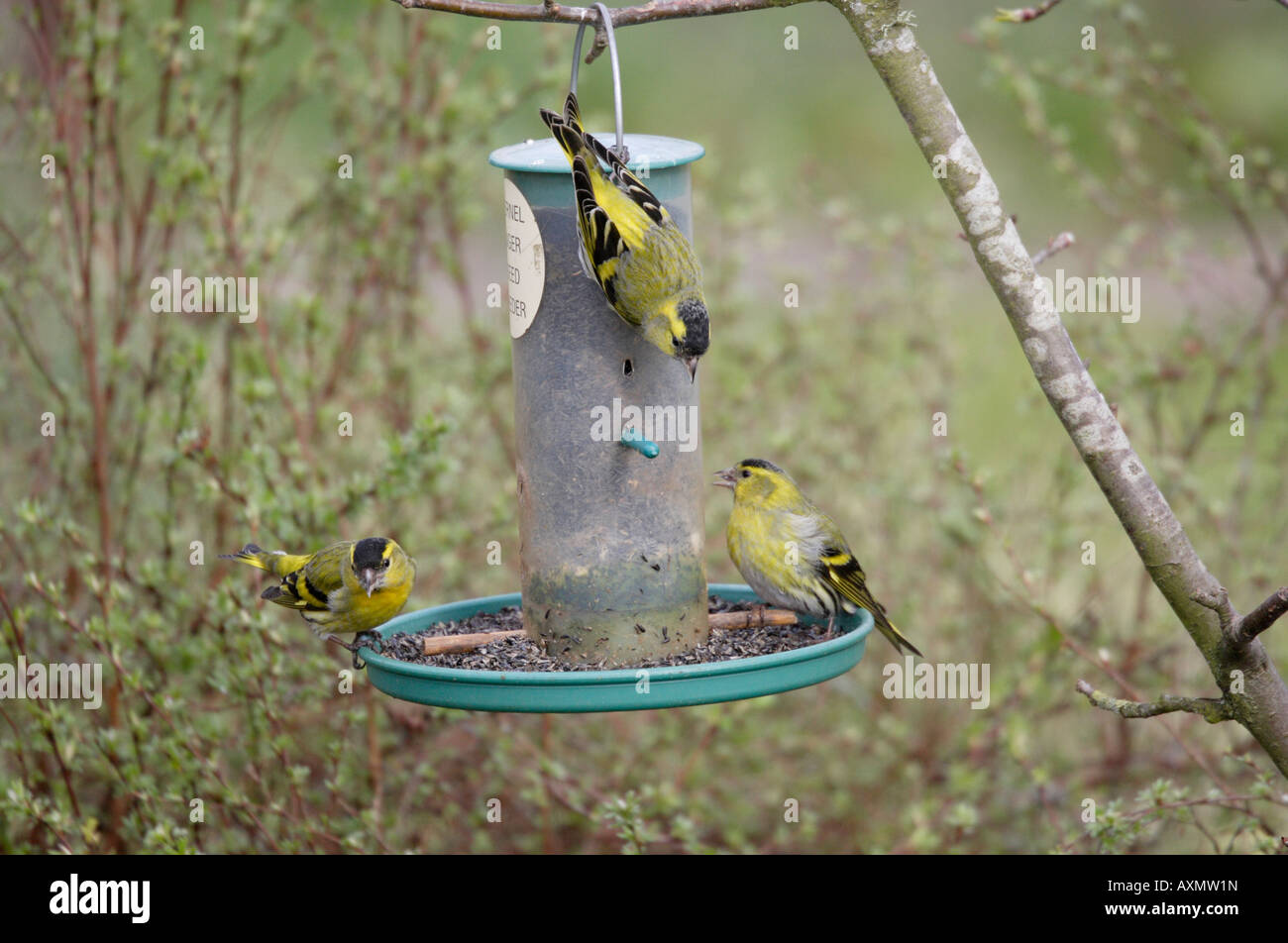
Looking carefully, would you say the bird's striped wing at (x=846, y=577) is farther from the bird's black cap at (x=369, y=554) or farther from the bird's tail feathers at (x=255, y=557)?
the bird's tail feathers at (x=255, y=557)

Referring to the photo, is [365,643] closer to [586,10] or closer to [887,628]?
[887,628]

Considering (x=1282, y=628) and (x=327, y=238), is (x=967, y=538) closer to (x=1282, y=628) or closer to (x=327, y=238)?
(x=1282, y=628)

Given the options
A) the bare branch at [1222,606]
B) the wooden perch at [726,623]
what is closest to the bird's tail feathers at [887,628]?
the wooden perch at [726,623]

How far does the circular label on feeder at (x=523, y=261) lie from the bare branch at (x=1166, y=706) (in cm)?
210

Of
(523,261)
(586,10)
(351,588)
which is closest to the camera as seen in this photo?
(586,10)

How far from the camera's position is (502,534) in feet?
23.0

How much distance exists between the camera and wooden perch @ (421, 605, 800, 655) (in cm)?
439

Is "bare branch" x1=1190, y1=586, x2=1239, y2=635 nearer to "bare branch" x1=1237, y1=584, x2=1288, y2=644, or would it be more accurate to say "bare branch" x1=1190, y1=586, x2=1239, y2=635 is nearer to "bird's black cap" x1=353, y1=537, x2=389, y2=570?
"bare branch" x1=1237, y1=584, x2=1288, y2=644

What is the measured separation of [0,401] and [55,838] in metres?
2.68

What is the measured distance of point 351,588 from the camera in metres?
4.82

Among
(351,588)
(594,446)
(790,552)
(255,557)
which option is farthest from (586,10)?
A: (255,557)

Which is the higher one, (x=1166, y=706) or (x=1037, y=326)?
(x=1037, y=326)

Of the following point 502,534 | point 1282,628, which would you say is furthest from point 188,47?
point 1282,628

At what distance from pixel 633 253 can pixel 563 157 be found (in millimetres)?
444
